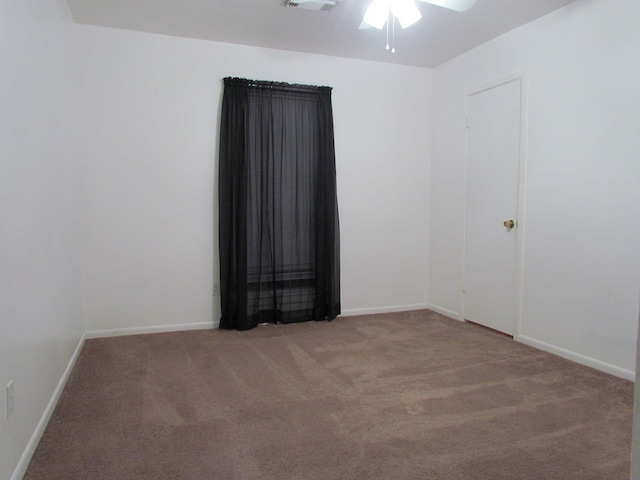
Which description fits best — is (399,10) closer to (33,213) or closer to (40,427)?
(33,213)

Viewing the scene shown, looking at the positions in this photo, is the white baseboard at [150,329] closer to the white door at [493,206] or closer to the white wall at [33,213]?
the white wall at [33,213]

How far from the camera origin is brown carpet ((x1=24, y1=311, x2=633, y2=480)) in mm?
1871

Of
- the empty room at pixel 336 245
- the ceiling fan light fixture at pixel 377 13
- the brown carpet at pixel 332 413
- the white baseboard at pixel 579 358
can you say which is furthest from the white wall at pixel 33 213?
the white baseboard at pixel 579 358

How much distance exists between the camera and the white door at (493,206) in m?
3.64

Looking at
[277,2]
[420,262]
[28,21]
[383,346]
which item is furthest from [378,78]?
[28,21]

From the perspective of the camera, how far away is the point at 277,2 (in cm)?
309

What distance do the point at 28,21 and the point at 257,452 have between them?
240 cm

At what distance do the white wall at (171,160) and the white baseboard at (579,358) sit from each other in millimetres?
1701

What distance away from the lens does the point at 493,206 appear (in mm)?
3861

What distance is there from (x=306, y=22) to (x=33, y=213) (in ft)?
8.17

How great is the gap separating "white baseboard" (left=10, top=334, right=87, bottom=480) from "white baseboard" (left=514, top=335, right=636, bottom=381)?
3421mm

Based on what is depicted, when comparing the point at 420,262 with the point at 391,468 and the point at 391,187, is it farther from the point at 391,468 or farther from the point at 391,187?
the point at 391,468

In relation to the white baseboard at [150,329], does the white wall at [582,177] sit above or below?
above

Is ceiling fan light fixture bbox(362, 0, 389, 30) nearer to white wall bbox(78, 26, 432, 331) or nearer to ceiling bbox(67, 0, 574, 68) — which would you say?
ceiling bbox(67, 0, 574, 68)
